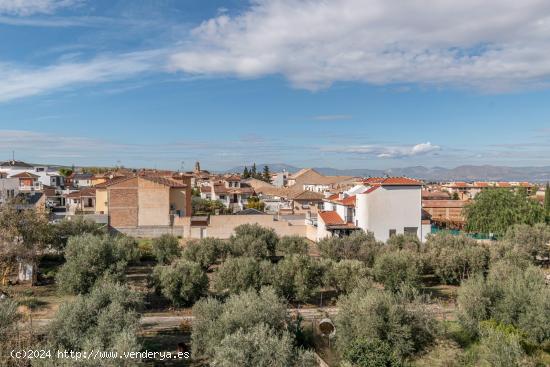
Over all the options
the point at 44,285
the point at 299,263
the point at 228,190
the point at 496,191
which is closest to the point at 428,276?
the point at 299,263

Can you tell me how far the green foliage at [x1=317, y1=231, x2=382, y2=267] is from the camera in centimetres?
3019

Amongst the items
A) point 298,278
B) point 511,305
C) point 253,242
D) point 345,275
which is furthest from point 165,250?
point 511,305

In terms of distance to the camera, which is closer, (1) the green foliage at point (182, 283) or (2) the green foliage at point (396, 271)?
(1) the green foliage at point (182, 283)

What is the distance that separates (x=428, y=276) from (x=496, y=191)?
21.0 m

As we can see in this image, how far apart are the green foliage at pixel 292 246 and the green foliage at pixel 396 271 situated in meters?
7.54

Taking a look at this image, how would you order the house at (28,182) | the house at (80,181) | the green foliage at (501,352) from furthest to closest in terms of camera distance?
the house at (80,181)
the house at (28,182)
the green foliage at (501,352)

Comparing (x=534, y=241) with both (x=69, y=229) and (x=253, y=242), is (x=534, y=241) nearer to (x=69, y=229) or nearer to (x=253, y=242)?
(x=253, y=242)

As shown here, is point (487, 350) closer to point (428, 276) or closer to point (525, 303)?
point (525, 303)

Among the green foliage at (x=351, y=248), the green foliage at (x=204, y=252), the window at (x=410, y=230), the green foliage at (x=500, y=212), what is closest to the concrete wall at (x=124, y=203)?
the green foliage at (x=204, y=252)

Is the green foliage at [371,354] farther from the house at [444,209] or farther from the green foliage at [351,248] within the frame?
the house at [444,209]

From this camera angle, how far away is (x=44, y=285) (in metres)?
27.3

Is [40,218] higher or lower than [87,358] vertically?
higher

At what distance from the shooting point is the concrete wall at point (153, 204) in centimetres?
4609

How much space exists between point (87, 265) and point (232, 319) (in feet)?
38.5
